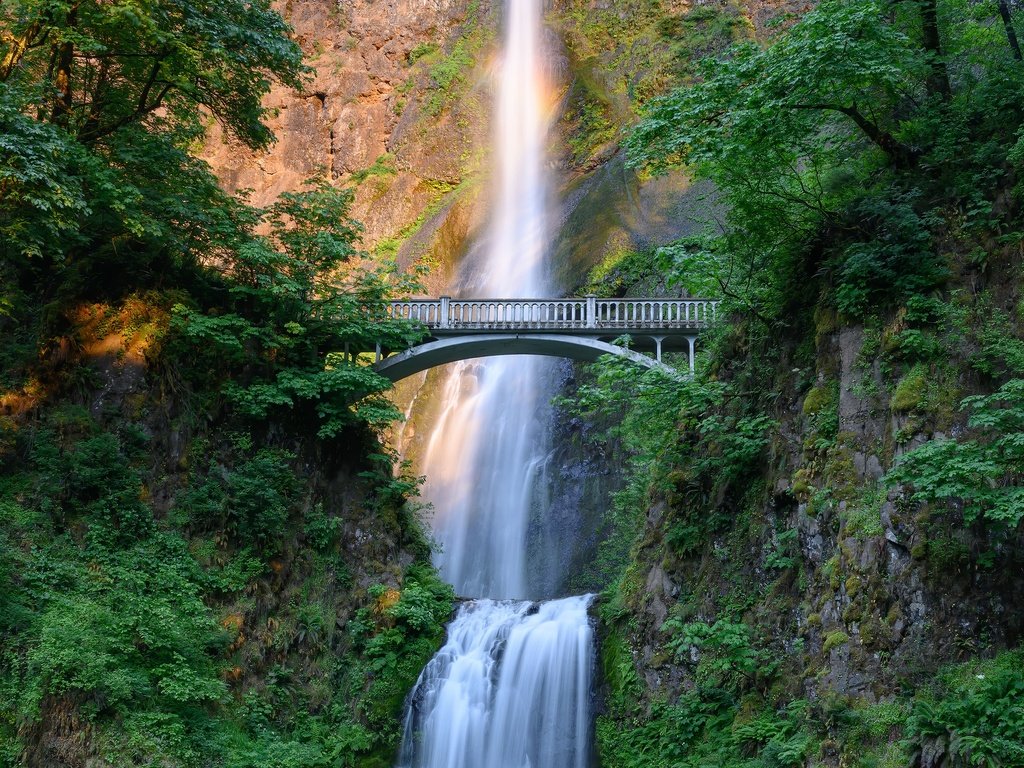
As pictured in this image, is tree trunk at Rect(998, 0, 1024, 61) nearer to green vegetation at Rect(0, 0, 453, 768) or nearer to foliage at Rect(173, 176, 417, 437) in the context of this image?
green vegetation at Rect(0, 0, 453, 768)

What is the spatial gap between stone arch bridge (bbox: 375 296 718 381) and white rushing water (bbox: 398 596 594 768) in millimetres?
6477

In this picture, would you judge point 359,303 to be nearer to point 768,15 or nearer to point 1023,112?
point 1023,112

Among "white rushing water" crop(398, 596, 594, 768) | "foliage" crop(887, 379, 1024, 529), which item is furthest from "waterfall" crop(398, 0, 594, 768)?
"foliage" crop(887, 379, 1024, 529)

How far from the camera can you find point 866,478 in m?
10.0

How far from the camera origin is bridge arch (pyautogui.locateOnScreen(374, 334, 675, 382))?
20.2 metres

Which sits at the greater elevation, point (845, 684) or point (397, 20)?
point (397, 20)

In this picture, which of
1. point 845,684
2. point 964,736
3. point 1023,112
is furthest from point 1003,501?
point 1023,112

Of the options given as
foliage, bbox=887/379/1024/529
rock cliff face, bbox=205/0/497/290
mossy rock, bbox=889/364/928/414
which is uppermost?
rock cliff face, bbox=205/0/497/290

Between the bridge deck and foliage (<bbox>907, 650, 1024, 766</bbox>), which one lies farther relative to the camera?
the bridge deck

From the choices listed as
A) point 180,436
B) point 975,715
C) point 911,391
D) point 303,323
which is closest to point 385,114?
point 303,323

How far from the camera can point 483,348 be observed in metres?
21.1

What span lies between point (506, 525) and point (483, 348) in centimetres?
590

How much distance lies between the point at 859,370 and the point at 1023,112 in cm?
359

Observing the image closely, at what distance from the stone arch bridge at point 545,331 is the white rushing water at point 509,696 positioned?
648 centimetres
